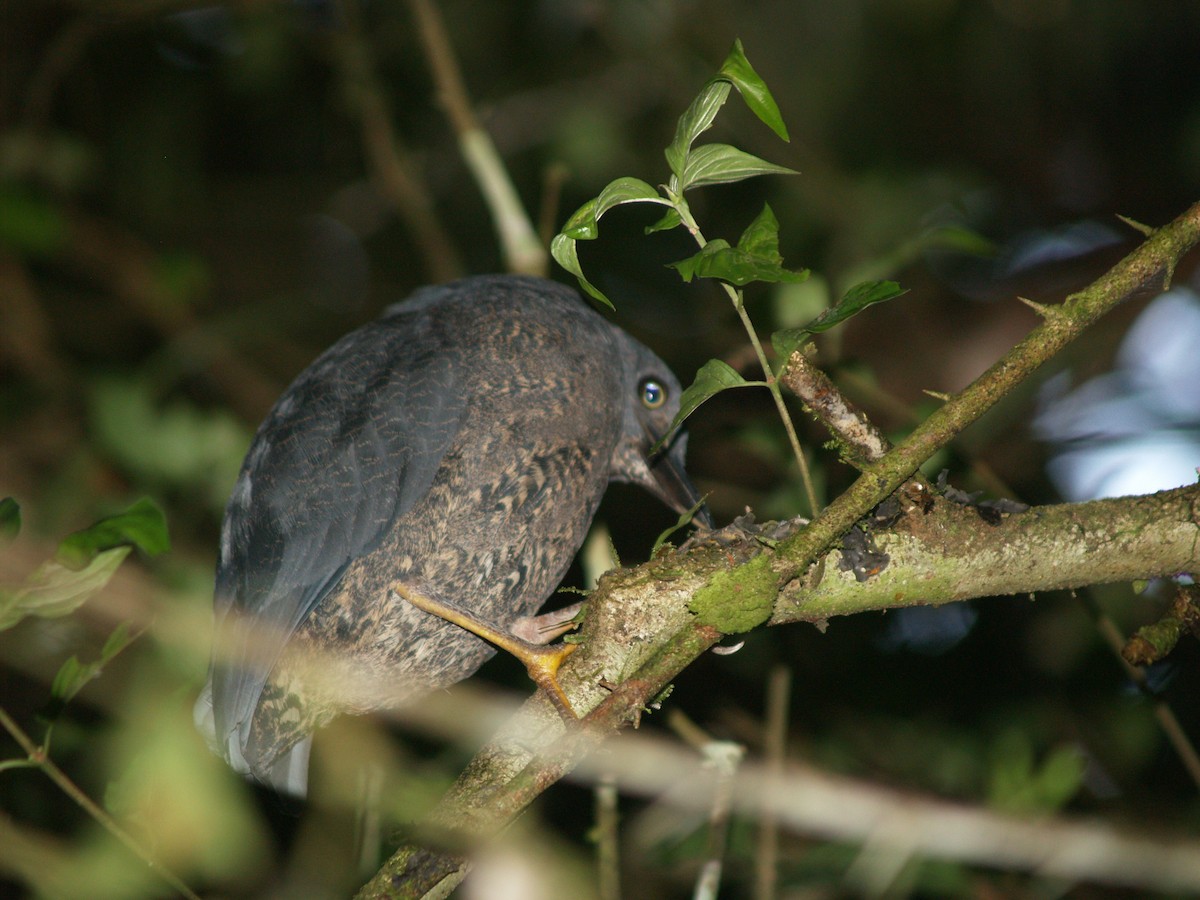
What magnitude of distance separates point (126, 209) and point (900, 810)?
18.9 ft

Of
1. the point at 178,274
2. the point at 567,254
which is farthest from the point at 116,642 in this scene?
the point at 178,274

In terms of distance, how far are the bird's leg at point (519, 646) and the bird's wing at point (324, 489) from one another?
0.19 metres

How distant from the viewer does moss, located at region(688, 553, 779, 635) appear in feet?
6.04

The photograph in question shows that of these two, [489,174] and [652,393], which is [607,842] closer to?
[652,393]

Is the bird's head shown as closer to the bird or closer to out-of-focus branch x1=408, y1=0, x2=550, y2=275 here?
the bird

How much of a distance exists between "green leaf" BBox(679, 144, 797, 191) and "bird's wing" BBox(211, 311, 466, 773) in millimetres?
1004

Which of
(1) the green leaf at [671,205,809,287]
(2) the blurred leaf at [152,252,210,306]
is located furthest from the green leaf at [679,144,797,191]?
(2) the blurred leaf at [152,252,210,306]

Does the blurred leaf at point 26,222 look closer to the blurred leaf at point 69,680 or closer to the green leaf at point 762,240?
the blurred leaf at point 69,680

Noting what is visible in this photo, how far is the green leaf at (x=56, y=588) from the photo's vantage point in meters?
2.06

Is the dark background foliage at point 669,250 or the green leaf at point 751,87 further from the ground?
the green leaf at point 751,87

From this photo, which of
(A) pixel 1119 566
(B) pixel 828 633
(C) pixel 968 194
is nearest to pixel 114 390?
(B) pixel 828 633

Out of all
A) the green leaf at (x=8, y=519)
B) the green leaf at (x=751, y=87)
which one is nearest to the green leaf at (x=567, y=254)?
the green leaf at (x=751, y=87)

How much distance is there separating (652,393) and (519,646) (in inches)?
42.8

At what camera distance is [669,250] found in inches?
231
